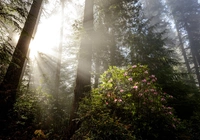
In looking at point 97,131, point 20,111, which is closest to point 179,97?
point 97,131

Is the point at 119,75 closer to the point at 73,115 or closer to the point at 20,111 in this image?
the point at 73,115

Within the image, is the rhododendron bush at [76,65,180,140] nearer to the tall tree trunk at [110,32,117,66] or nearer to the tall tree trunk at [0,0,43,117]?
the tall tree trunk at [0,0,43,117]

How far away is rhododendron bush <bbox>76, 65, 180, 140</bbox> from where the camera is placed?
A: 352 cm

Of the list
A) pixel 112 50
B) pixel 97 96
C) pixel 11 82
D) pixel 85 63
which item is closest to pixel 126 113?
pixel 97 96

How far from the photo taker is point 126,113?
4352 millimetres

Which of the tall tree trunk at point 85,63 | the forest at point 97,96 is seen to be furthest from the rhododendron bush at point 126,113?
the tall tree trunk at point 85,63

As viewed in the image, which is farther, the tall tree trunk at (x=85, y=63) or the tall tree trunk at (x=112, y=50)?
the tall tree trunk at (x=112, y=50)

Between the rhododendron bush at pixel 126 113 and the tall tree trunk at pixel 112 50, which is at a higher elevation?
the tall tree trunk at pixel 112 50

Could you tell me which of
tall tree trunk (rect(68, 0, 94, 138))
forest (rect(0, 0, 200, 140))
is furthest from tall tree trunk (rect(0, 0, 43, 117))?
tall tree trunk (rect(68, 0, 94, 138))

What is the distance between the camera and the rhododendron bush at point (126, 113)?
11.6 ft

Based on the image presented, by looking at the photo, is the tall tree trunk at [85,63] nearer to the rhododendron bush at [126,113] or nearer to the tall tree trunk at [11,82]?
the rhododendron bush at [126,113]

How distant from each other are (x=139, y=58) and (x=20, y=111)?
28.0ft

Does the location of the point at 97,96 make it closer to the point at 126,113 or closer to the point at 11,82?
the point at 126,113

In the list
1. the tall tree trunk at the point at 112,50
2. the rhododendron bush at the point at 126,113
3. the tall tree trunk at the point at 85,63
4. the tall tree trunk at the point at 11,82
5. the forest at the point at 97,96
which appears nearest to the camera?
the rhododendron bush at the point at 126,113
